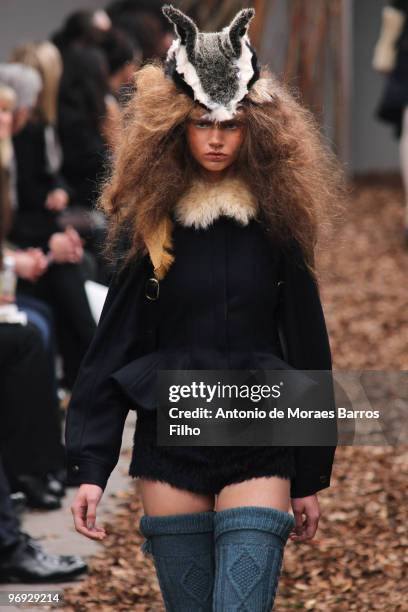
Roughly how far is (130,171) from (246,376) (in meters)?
0.58

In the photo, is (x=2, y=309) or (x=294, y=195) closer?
(x=294, y=195)

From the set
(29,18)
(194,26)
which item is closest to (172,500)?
(194,26)

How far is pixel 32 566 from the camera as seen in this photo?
5.04 metres

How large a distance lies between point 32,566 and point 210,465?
176 centimetres

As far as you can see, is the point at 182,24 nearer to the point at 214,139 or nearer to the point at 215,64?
the point at 215,64

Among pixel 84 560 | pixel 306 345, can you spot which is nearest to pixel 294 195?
pixel 306 345

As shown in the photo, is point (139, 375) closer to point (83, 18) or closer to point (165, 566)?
point (165, 566)

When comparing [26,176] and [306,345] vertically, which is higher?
[26,176]

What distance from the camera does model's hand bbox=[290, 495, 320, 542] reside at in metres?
3.62

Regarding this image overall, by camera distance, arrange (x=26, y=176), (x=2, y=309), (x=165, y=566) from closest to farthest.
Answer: (x=165, y=566), (x=2, y=309), (x=26, y=176)

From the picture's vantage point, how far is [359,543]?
5.46 meters

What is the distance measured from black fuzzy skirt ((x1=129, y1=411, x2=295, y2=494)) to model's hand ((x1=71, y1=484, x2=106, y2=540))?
0.13m

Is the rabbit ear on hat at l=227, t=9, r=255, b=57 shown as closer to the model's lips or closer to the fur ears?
the fur ears

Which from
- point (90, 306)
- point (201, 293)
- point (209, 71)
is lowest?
point (201, 293)
